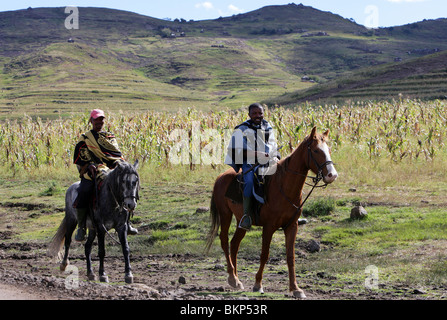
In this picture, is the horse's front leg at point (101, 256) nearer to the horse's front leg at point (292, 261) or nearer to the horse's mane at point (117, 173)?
the horse's mane at point (117, 173)

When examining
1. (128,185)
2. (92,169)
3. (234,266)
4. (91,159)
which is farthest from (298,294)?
(91,159)

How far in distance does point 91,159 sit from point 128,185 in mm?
1419

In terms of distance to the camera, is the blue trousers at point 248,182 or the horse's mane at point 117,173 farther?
the horse's mane at point 117,173

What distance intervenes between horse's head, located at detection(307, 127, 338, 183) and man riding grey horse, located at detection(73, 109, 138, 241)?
11.5 ft

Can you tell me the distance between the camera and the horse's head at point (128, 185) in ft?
29.3

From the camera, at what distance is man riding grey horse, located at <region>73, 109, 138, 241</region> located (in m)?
9.90

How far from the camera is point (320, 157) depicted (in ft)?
26.1

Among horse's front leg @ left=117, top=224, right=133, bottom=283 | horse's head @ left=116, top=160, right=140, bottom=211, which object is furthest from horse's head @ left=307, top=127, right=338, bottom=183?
horse's front leg @ left=117, top=224, right=133, bottom=283

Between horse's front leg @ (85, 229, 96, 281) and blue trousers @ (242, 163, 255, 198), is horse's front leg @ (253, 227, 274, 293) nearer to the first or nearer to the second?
blue trousers @ (242, 163, 255, 198)

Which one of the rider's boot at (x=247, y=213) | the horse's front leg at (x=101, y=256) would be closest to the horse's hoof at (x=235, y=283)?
the rider's boot at (x=247, y=213)

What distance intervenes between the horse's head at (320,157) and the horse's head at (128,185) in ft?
9.06
